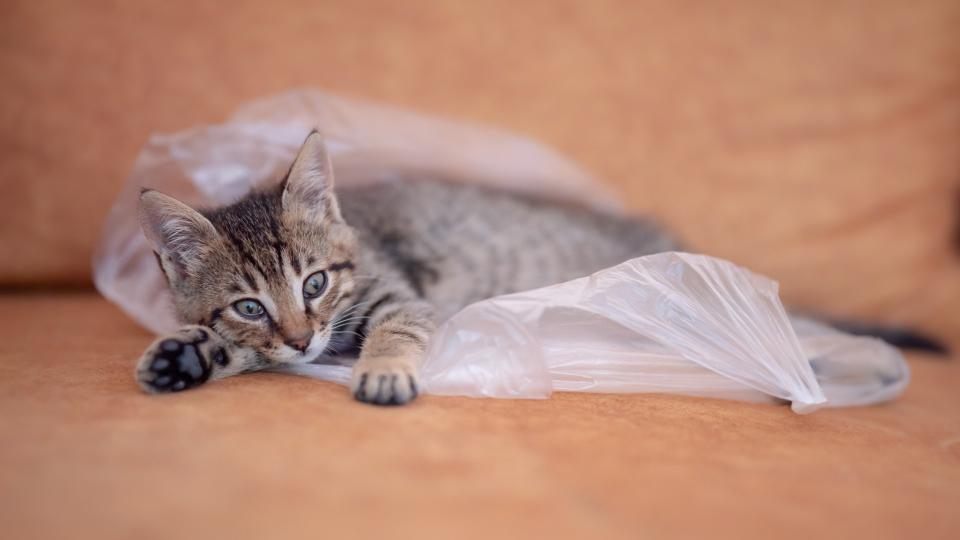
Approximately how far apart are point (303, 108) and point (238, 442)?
101 cm

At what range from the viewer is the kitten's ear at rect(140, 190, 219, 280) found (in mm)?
1296

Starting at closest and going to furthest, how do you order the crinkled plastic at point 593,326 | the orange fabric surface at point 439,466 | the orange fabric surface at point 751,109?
the orange fabric surface at point 439,466 < the crinkled plastic at point 593,326 < the orange fabric surface at point 751,109

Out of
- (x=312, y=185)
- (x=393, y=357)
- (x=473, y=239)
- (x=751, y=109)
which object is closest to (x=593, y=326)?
(x=393, y=357)

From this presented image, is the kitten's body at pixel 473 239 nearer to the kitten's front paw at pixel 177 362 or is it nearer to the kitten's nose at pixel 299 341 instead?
the kitten's nose at pixel 299 341

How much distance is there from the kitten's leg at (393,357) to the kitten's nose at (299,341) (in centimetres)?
11

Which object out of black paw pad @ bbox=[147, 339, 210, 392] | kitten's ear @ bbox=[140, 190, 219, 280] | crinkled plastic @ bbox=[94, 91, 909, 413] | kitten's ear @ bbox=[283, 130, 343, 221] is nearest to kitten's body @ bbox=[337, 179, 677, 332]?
kitten's ear @ bbox=[283, 130, 343, 221]

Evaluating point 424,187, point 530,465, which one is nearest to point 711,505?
point 530,465

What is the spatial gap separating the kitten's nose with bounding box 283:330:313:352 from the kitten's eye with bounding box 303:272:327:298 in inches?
4.3

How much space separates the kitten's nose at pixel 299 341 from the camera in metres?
1.31

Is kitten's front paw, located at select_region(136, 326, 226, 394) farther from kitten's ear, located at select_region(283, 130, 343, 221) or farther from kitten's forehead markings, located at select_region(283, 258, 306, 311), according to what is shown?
kitten's ear, located at select_region(283, 130, 343, 221)

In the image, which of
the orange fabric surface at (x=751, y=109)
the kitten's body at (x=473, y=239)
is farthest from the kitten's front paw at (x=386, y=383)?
the orange fabric surface at (x=751, y=109)

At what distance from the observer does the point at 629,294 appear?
1303 mm

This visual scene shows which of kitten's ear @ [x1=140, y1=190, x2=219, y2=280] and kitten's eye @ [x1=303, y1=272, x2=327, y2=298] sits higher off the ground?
kitten's ear @ [x1=140, y1=190, x2=219, y2=280]

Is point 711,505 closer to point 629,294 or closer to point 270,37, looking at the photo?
point 629,294
